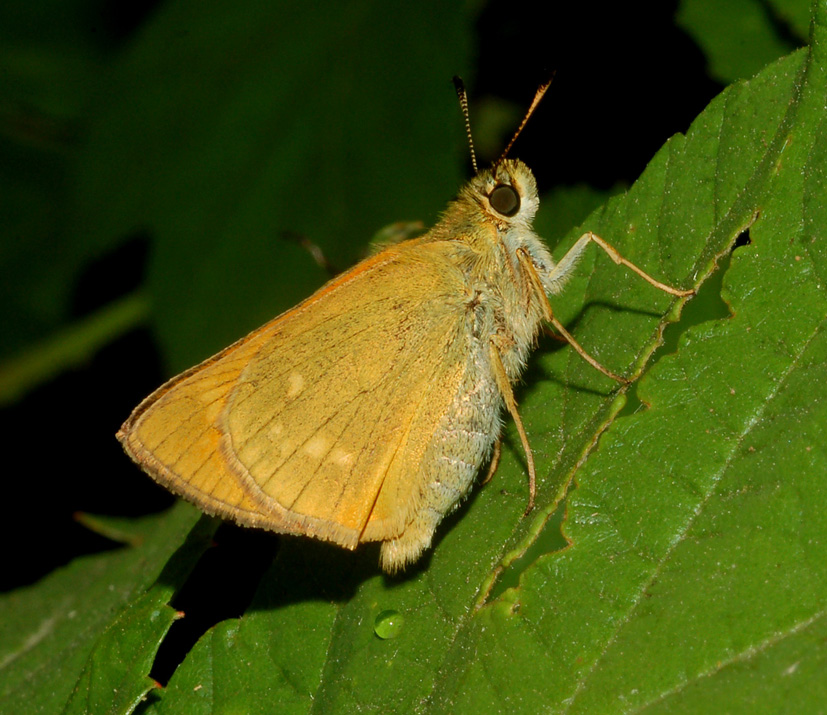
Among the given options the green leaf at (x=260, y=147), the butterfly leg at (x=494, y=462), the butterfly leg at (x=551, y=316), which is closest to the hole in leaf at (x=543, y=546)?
the butterfly leg at (x=494, y=462)

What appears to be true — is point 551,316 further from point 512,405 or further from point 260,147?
point 260,147

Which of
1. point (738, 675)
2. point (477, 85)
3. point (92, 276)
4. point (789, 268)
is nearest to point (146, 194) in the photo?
point (92, 276)

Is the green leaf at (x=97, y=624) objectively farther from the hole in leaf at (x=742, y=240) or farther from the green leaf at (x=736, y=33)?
the green leaf at (x=736, y=33)

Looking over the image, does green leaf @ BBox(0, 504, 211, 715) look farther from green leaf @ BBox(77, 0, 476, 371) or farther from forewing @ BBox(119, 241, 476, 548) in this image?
green leaf @ BBox(77, 0, 476, 371)

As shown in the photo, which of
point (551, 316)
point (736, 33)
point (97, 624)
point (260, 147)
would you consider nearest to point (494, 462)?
point (551, 316)

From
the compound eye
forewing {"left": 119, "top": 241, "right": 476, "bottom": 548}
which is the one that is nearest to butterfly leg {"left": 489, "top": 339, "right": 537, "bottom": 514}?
forewing {"left": 119, "top": 241, "right": 476, "bottom": 548}

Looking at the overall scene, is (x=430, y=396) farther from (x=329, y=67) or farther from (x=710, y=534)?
(x=329, y=67)

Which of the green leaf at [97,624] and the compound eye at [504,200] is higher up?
the compound eye at [504,200]

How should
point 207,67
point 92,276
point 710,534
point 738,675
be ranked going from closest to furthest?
point 738,675
point 710,534
point 207,67
point 92,276
